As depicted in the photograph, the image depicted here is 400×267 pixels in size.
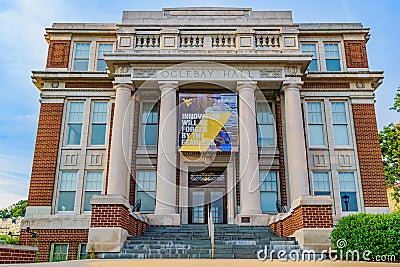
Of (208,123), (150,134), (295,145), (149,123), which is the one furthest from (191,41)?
(295,145)

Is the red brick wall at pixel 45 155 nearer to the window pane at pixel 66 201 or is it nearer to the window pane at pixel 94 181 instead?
the window pane at pixel 66 201

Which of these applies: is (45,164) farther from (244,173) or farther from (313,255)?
(313,255)

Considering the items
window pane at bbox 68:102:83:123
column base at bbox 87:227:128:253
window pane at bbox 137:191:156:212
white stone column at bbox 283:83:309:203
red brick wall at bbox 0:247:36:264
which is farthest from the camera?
window pane at bbox 68:102:83:123

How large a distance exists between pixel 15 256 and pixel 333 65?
1569 cm

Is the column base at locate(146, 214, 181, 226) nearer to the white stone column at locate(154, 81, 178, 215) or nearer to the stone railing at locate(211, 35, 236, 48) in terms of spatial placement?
the white stone column at locate(154, 81, 178, 215)

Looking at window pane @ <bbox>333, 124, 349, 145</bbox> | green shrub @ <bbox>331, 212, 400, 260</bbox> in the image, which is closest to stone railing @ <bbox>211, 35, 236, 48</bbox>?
window pane @ <bbox>333, 124, 349, 145</bbox>

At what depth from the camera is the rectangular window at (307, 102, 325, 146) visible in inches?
677

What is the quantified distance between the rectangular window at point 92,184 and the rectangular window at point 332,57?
11.8 meters

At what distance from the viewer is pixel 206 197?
59.0 feet

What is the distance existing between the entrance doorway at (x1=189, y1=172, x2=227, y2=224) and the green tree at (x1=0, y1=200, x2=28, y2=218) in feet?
147

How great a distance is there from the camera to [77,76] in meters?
17.5

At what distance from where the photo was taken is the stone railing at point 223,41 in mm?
16672

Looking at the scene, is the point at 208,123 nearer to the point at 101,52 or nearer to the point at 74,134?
the point at 74,134

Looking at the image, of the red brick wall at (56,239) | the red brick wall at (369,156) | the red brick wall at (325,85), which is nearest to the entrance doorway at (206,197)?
the red brick wall at (56,239)
